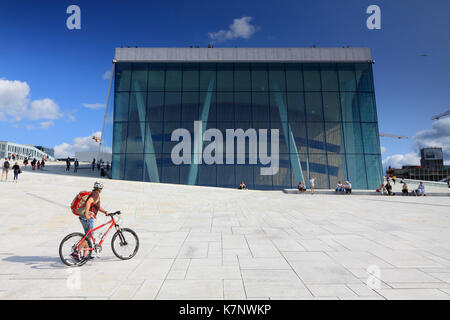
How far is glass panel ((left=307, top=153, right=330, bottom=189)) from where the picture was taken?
84.7 ft

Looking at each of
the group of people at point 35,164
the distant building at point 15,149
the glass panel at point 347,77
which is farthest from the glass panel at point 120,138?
the distant building at point 15,149

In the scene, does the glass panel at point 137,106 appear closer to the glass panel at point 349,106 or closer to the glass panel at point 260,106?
the glass panel at point 260,106

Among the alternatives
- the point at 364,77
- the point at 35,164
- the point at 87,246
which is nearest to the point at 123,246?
the point at 87,246

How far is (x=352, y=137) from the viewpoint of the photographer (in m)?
26.8

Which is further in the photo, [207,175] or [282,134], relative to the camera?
[282,134]

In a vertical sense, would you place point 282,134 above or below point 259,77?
below

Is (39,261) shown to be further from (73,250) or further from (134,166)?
(134,166)

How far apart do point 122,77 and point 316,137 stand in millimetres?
23442

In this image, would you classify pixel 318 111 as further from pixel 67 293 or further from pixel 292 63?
pixel 67 293

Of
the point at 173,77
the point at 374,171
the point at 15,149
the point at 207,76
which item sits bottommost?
the point at 374,171

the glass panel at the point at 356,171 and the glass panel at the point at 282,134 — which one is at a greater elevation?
the glass panel at the point at 282,134

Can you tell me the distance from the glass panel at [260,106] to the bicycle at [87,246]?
23.3 metres

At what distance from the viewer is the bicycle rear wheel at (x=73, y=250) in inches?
184
